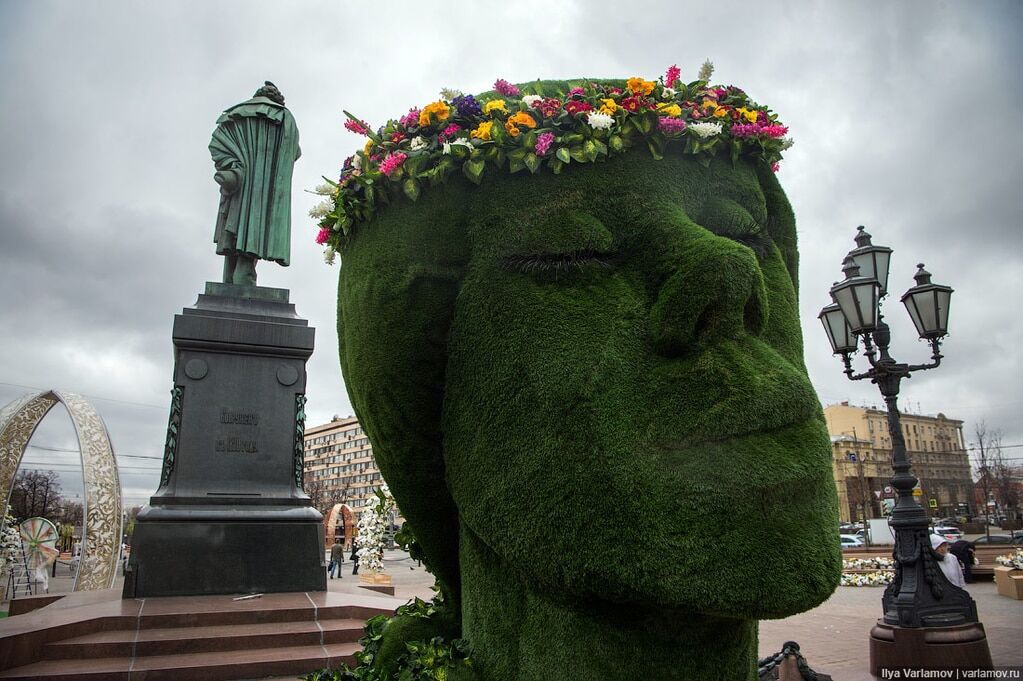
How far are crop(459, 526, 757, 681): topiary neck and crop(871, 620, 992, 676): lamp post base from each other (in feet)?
19.6

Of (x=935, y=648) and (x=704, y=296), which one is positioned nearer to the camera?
(x=704, y=296)

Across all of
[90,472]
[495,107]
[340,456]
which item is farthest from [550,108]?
[340,456]

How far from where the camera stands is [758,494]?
6.27 feet

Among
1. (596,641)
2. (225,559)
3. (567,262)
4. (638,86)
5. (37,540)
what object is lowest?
(37,540)

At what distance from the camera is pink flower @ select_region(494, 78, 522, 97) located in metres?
2.59

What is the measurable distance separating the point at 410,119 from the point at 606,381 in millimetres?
1282

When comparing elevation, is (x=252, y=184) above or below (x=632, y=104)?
above

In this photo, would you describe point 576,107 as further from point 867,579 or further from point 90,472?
point 867,579

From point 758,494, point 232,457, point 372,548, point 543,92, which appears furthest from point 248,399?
point 758,494

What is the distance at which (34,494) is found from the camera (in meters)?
46.0

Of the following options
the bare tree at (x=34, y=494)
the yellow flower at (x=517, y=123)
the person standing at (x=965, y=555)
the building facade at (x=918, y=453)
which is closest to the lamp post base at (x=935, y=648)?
the yellow flower at (x=517, y=123)

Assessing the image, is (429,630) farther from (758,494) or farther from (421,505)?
(758,494)

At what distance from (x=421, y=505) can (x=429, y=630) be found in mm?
649

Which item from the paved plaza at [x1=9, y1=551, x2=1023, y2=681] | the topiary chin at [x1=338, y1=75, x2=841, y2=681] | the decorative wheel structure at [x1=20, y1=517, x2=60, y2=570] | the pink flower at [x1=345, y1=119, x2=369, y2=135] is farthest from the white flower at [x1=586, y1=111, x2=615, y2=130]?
the decorative wheel structure at [x1=20, y1=517, x2=60, y2=570]
